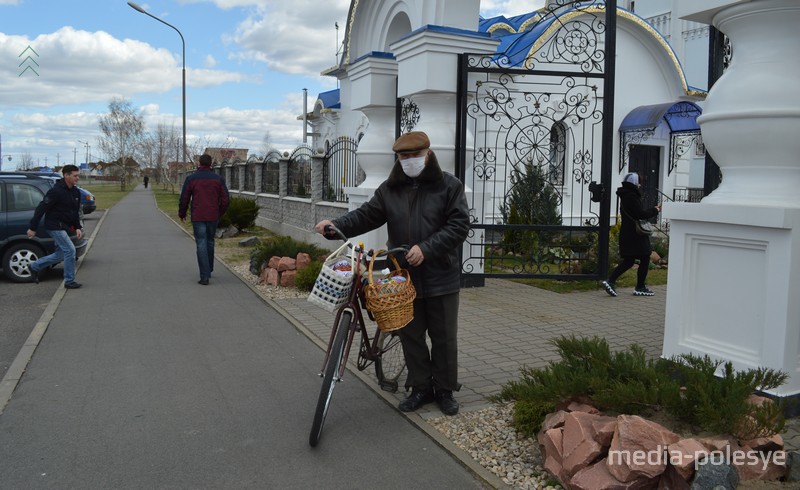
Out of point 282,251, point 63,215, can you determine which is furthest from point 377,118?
point 63,215

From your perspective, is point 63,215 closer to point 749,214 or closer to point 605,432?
A: point 605,432

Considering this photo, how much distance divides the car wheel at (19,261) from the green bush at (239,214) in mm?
7404

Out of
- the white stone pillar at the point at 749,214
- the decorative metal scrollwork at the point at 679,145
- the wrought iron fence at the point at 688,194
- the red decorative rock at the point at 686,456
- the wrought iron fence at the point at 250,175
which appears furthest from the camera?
the wrought iron fence at the point at 250,175

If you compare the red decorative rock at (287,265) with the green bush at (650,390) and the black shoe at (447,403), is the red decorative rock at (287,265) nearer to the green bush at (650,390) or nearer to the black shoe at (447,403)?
the black shoe at (447,403)

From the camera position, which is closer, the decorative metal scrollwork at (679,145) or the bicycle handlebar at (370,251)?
the bicycle handlebar at (370,251)

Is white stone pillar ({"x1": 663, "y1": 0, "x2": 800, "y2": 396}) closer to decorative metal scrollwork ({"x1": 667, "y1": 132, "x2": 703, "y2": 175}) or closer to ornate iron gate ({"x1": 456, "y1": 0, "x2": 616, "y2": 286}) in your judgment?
ornate iron gate ({"x1": 456, "y1": 0, "x2": 616, "y2": 286})

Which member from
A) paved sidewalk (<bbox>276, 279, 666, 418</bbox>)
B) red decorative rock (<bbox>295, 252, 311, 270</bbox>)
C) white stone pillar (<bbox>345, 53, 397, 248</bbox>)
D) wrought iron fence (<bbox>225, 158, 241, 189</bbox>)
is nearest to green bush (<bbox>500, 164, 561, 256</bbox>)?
paved sidewalk (<bbox>276, 279, 666, 418</bbox>)

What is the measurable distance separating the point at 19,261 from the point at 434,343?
9.06 m

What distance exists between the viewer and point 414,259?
438cm

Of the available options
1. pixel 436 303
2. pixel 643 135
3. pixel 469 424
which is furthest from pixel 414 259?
pixel 643 135

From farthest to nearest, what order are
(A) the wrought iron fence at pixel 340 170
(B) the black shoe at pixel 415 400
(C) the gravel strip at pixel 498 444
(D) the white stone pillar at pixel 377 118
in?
(A) the wrought iron fence at pixel 340 170 < (D) the white stone pillar at pixel 377 118 < (B) the black shoe at pixel 415 400 < (C) the gravel strip at pixel 498 444

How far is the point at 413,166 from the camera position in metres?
4.69

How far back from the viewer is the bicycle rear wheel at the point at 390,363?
17.7 feet

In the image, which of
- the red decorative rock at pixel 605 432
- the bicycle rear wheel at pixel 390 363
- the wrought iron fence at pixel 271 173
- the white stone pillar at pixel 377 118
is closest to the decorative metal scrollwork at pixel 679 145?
the wrought iron fence at pixel 271 173
